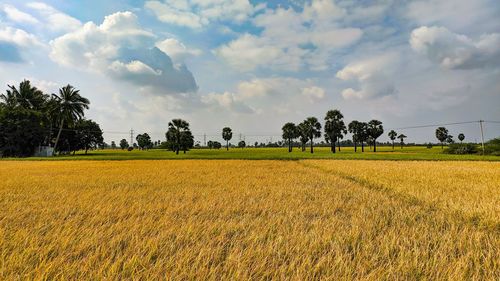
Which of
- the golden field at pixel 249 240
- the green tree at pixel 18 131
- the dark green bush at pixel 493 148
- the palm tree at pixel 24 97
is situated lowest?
the golden field at pixel 249 240

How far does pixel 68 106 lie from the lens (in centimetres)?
5866

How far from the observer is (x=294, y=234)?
4883mm

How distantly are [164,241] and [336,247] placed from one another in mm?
2919

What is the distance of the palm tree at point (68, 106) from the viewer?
58.2 meters

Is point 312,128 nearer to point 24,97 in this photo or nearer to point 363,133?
point 363,133

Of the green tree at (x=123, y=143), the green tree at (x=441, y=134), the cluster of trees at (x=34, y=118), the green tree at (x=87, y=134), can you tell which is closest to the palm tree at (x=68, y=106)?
the cluster of trees at (x=34, y=118)

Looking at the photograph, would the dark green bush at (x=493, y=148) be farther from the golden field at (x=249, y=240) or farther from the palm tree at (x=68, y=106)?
the palm tree at (x=68, y=106)

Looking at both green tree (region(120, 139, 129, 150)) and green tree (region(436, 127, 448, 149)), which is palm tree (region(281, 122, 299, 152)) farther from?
green tree (region(120, 139, 129, 150))

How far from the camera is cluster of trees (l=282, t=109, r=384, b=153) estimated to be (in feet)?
281

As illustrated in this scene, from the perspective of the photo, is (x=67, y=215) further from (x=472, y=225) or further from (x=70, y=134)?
(x=70, y=134)

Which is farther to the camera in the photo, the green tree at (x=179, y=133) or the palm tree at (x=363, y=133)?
the palm tree at (x=363, y=133)

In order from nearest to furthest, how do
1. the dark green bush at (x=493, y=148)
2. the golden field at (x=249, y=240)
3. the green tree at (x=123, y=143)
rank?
the golden field at (x=249, y=240) → the dark green bush at (x=493, y=148) → the green tree at (x=123, y=143)

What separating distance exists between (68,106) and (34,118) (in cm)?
666

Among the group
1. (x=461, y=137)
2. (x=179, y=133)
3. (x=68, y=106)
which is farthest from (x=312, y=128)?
(x=461, y=137)
